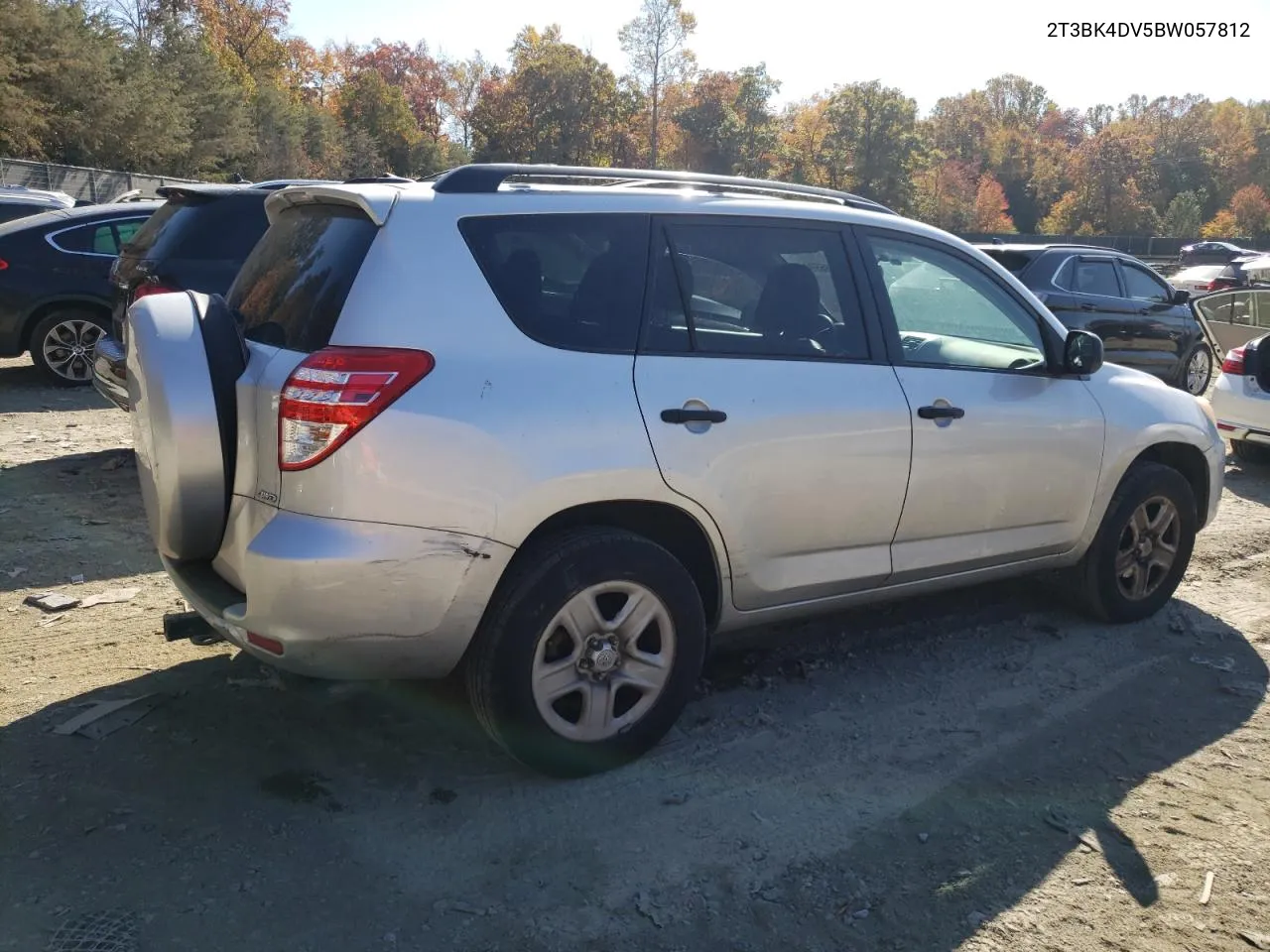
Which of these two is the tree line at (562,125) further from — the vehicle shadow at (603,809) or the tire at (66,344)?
the vehicle shadow at (603,809)

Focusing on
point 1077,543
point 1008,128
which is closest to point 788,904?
point 1077,543

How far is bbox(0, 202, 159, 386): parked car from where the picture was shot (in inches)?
389

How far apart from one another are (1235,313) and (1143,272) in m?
1.99

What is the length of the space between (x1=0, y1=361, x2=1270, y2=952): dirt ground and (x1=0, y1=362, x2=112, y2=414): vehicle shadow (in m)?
5.24

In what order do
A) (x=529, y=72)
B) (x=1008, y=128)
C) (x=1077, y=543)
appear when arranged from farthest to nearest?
(x=1008, y=128)
(x=529, y=72)
(x=1077, y=543)

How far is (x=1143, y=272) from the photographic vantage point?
41.0 feet

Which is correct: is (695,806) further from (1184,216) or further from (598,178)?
(1184,216)

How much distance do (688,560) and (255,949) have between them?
178 centimetres

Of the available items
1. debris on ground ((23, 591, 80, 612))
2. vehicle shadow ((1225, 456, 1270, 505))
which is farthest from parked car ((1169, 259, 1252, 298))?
debris on ground ((23, 591, 80, 612))

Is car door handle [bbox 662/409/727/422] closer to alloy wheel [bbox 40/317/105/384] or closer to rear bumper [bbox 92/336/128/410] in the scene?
rear bumper [bbox 92/336/128/410]

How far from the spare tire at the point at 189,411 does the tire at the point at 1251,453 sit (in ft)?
27.9

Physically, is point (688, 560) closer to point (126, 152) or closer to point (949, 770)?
point (949, 770)

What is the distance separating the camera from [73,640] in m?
4.50

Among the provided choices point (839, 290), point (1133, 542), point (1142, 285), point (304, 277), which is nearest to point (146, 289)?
point (304, 277)
